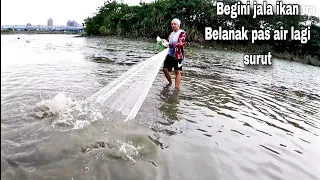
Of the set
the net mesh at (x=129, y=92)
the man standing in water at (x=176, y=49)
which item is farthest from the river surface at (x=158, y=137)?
the man standing in water at (x=176, y=49)

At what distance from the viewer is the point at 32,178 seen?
2947 mm

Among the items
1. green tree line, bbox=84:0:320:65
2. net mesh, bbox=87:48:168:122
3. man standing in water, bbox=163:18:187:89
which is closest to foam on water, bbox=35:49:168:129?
net mesh, bbox=87:48:168:122

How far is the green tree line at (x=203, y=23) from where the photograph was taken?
115 feet

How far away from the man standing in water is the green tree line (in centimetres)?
2789

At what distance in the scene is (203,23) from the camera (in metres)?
40.1

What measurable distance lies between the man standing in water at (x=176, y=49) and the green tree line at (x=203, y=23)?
27.9 m

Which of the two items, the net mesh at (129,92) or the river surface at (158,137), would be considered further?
the net mesh at (129,92)

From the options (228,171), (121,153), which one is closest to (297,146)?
(228,171)

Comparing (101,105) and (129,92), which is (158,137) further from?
(129,92)

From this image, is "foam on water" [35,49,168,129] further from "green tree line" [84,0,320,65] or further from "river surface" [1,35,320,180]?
"green tree line" [84,0,320,65]

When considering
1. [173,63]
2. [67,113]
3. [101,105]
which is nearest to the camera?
[67,113]

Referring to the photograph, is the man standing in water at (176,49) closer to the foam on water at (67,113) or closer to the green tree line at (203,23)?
the foam on water at (67,113)

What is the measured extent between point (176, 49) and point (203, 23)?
1314 inches

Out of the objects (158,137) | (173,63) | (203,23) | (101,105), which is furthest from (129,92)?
(203,23)
